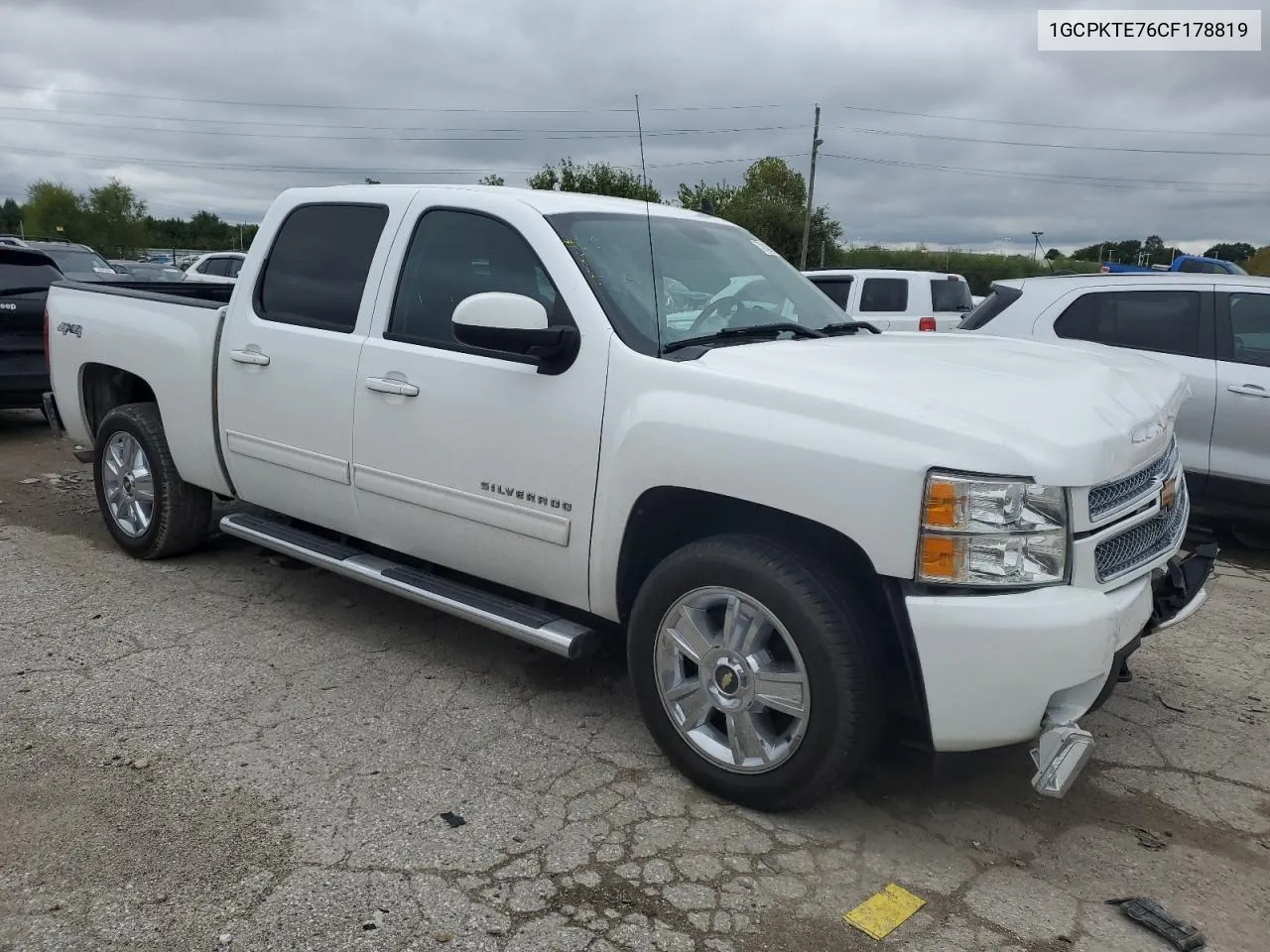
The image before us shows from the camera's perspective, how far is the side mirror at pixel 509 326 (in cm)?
329

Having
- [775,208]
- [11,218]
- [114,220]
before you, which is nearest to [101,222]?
[114,220]

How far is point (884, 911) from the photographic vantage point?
8.91 ft

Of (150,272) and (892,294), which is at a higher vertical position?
(892,294)

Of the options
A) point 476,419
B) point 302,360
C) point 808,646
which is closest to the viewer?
point 808,646

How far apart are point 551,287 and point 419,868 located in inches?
76.3

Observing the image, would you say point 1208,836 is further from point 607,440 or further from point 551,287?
point 551,287

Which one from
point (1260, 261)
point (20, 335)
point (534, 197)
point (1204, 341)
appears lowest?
point (20, 335)

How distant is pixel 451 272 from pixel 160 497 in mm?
2341

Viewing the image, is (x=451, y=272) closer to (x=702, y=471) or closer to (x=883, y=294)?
(x=702, y=471)

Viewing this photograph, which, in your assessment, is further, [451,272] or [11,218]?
[11,218]

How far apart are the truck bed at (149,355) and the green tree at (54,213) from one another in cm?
10618

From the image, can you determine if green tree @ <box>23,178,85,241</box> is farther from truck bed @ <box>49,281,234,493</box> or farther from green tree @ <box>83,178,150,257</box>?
truck bed @ <box>49,281,234,493</box>

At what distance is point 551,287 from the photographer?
11.8 ft

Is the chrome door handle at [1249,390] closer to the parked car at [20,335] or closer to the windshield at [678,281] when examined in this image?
the windshield at [678,281]
